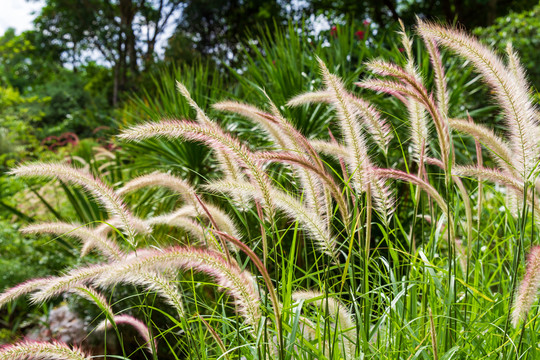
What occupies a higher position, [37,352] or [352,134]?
[352,134]

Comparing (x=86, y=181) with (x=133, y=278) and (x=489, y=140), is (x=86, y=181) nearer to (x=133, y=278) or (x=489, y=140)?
(x=133, y=278)

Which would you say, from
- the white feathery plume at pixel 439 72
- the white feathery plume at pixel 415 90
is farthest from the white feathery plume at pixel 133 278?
the white feathery plume at pixel 439 72

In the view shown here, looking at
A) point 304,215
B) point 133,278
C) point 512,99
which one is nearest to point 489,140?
point 512,99

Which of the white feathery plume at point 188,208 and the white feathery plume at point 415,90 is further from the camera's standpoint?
the white feathery plume at point 188,208

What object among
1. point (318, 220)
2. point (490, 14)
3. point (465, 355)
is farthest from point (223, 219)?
point (490, 14)

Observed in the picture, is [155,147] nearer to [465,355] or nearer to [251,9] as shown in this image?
[465,355]

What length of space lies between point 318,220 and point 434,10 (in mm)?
14760

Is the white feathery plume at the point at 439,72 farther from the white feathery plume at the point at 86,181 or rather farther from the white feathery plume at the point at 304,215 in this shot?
the white feathery plume at the point at 86,181

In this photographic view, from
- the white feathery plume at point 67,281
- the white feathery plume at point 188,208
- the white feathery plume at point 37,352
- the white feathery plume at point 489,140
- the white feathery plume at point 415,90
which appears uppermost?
the white feathery plume at point 415,90

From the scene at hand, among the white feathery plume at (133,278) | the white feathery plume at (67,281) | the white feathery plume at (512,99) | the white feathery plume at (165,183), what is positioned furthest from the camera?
the white feathery plume at (165,183)

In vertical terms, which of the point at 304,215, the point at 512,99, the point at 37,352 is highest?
the point at 512,99

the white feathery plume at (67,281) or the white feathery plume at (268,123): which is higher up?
the white feathery plume at (268,123)

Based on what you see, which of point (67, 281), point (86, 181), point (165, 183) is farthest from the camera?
point (165, 183)

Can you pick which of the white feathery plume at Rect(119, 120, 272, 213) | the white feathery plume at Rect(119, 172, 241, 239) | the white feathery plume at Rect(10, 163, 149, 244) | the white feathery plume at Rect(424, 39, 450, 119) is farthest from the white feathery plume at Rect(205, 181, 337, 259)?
the white feathery plume at Rect(424, 39, 450, 119)
